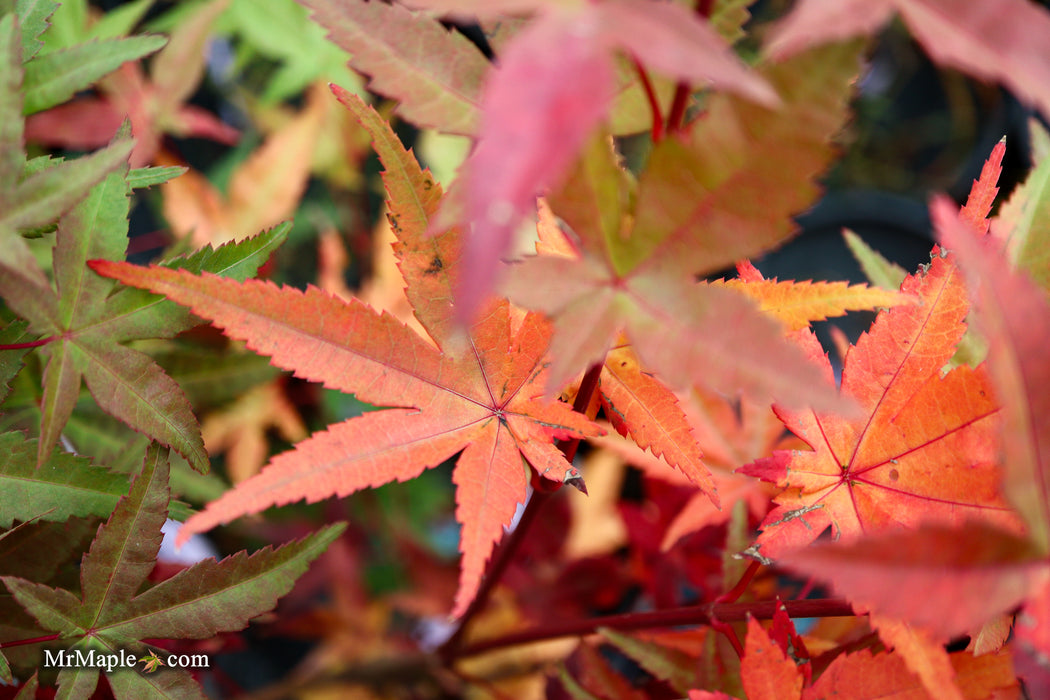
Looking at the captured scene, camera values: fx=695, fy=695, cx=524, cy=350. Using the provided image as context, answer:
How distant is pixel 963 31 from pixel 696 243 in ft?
0.39

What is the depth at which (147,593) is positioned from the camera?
41 cm

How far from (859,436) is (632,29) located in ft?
0.90

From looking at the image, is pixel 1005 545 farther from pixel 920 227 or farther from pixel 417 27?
pixel 920 227

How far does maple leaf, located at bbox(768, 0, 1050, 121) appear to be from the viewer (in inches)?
9.3

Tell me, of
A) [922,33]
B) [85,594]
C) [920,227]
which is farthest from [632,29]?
[920,227]

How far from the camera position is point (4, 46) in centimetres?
33

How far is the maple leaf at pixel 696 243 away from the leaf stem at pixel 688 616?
188 mm

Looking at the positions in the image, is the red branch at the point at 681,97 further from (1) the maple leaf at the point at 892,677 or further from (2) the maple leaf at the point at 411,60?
(1) the maple leaf at the point at 892,677

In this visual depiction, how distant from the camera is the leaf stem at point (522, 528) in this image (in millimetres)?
366

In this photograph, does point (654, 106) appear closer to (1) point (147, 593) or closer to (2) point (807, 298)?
(2) point (807, 298)

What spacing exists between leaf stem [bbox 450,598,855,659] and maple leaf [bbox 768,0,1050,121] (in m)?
0.28

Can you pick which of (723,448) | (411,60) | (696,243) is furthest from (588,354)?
(723,448)

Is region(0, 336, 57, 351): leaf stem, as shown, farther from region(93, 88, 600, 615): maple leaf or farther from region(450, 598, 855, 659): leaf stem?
region(450, 598, 855, 659): leaf stem

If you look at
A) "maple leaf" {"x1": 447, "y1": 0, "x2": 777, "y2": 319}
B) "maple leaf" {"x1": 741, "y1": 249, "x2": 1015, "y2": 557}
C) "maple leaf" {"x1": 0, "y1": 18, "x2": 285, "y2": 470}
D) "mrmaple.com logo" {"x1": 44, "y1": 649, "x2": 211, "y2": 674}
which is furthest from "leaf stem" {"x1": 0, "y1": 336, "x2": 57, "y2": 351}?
"maple leaf" {"x1": 741, "y1": 249, "x2": 1015, "y2": 557}
